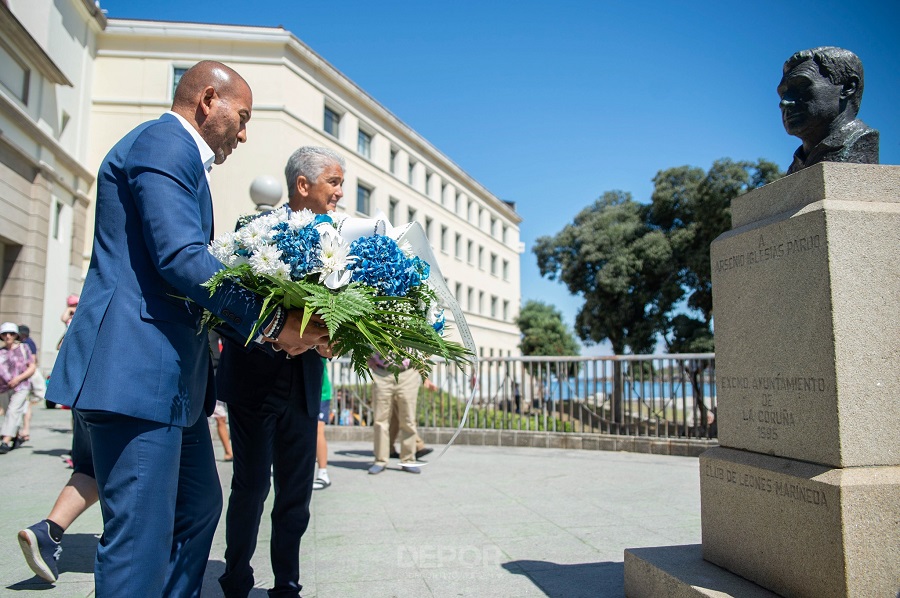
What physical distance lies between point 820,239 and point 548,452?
7875 millimetres

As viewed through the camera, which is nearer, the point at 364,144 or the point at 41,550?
the point at 41,550

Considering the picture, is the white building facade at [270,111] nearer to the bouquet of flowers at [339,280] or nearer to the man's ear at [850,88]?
the man's ear at [850,88]

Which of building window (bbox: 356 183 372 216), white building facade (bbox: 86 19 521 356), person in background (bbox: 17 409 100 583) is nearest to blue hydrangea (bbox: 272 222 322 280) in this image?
person in background (bbox: 17 409 100 583)

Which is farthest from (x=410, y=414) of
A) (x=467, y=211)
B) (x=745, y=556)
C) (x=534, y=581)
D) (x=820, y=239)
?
(x=467, y=211)

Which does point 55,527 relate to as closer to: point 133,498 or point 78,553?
point 78,553

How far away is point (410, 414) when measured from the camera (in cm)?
790

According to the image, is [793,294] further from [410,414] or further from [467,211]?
[467,211]

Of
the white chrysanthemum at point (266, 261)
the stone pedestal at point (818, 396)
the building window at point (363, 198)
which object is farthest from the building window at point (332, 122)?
the white chrysanthemum at point (266, 261)

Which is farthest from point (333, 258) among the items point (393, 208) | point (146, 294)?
point (393, 208)

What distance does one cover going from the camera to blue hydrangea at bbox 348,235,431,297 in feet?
7.72

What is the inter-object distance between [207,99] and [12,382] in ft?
27.4

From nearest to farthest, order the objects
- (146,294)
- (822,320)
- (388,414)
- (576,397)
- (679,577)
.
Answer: (146,294), (822,320), (679,577), (388,414), (576,397)

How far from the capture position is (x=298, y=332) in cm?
221

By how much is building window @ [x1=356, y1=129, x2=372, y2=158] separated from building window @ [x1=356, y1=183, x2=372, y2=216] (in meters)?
1.89
